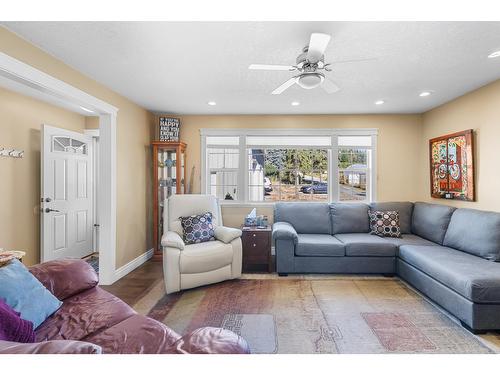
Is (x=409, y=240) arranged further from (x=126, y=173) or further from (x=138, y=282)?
(x=126, y=173)

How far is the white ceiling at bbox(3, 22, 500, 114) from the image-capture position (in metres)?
1.85

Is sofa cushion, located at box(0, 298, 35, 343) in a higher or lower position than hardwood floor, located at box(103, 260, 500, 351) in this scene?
higher

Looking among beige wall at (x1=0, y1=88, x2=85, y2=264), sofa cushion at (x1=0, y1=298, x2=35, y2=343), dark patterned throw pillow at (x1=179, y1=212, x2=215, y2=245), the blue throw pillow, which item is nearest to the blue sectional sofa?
dark patterned throw pillow at (x1=179, y1=212, x2=215, y2=245)

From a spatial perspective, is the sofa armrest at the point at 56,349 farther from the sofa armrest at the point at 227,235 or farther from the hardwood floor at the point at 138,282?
the sofa armrest at the point at 227,235

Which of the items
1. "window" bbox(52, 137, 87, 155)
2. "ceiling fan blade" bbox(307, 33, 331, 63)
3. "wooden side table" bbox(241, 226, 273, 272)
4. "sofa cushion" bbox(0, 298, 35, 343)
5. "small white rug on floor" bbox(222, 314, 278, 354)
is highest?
"ceiling fan blade" bbox(307, 33, 331, 63)

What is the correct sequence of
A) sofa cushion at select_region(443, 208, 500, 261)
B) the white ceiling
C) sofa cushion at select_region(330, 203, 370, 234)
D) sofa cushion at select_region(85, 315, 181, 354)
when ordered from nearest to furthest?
sofa cushion at select_region(85, 315, 181, 354)
the white ceiling
sofa cushion at select_region(443, 208, 500, 261)
sofa cushion at select_region(330, 203, 370, 234)

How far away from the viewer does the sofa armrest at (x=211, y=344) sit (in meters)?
0.99

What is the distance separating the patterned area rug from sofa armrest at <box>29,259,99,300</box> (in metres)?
0.81

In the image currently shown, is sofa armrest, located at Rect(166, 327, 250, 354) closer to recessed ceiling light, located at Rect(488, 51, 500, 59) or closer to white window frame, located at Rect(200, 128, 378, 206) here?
recessed ceiling light, located at Rect(488, 51, 500, 59)

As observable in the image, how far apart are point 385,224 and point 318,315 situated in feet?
6.52

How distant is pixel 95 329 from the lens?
145 centimetres

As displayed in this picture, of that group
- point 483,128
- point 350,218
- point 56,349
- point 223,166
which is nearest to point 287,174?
point 223,166

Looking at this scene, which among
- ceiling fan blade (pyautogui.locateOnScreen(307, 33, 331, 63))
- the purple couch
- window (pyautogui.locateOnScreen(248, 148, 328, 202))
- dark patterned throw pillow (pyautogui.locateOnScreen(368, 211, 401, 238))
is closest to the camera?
the purple couch
